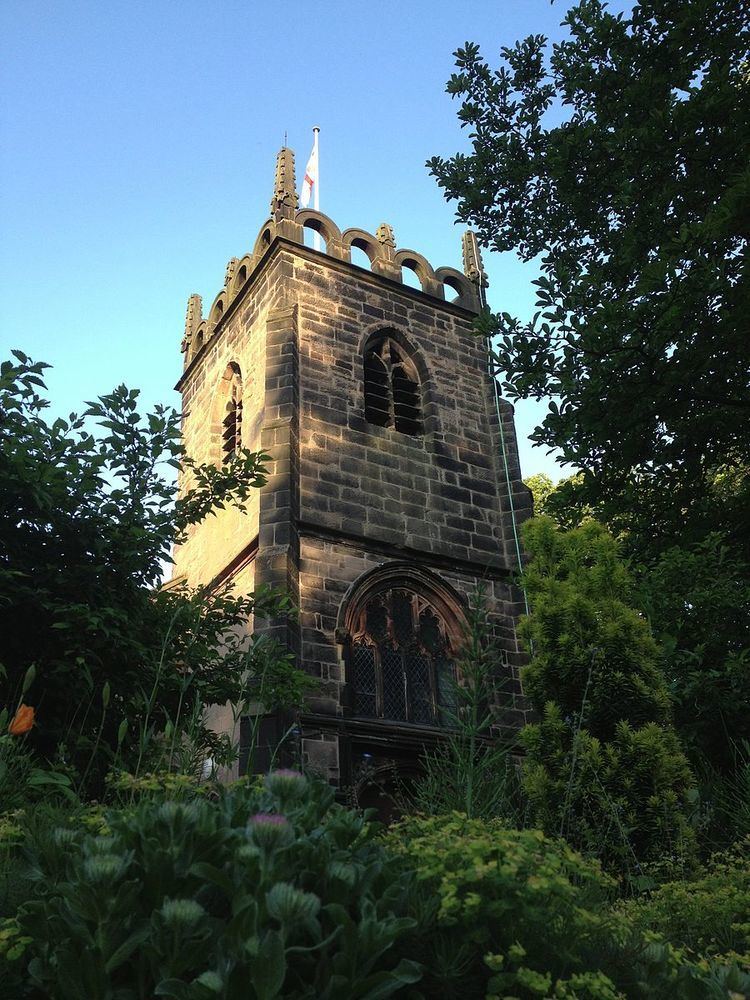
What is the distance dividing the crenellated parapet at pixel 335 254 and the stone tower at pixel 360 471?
1.6 inches

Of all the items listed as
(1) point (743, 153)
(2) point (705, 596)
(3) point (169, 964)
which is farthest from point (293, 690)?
(1) point (743, 153)

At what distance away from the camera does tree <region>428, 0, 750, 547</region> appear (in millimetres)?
8375

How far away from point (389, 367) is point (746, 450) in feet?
22.6

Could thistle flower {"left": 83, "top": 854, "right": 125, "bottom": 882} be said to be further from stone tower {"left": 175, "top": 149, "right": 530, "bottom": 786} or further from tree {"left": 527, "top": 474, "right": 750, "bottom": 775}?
stone tower {"left": 175, "top": 149, "right": 530, "bottom": 786}

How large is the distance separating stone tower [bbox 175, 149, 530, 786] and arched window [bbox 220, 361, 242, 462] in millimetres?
37

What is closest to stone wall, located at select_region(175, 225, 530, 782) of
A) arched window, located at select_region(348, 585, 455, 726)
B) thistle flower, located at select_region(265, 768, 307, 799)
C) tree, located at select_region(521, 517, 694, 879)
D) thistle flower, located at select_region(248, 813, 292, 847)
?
arched window, located at select_region(348, 585, 455, 726)

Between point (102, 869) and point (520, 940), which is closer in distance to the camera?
point (102, 869)

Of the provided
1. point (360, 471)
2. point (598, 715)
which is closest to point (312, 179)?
point (360, 471)

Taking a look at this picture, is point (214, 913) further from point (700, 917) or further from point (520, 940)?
point (700, 917)

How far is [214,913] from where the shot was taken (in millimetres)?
2592

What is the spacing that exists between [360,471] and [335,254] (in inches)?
173

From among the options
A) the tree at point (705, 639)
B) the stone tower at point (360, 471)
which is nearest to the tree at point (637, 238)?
the tree at point (705, 639)

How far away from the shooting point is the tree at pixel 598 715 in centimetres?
597

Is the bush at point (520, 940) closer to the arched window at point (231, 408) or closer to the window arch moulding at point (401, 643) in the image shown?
the window arch moulding at point (401, 643)
